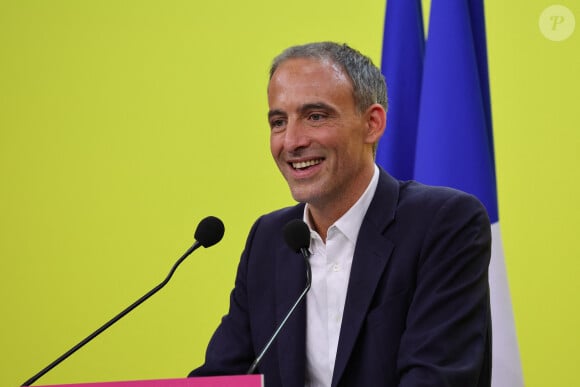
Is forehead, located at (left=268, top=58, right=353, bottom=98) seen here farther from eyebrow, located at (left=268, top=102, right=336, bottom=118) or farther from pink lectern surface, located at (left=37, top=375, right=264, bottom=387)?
pink lectern surface, located at (left=37, top=375, right=264, bottom=387)

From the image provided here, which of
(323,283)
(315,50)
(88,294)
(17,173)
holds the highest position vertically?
(315,50)

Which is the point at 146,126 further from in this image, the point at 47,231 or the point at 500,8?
the point at 500,8

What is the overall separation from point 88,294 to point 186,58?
1084mm

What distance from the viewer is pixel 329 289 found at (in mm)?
2119

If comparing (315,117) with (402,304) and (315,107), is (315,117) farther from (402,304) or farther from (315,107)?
(402,304)

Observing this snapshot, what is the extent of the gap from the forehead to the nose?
0.08m

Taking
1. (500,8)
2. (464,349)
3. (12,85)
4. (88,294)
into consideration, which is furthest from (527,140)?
(12,85)

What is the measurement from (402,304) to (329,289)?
222 millimetres

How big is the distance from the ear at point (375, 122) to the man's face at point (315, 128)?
32 millimetres

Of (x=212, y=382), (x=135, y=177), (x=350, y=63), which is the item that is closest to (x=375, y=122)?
(x=350, y=63)

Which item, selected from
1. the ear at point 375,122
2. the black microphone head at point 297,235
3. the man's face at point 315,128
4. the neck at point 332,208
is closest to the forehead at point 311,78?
the man's face at point 315,128

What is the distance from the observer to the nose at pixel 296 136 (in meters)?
2.06

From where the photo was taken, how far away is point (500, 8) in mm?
3396

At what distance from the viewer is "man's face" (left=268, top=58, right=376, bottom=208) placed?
2.06 m
